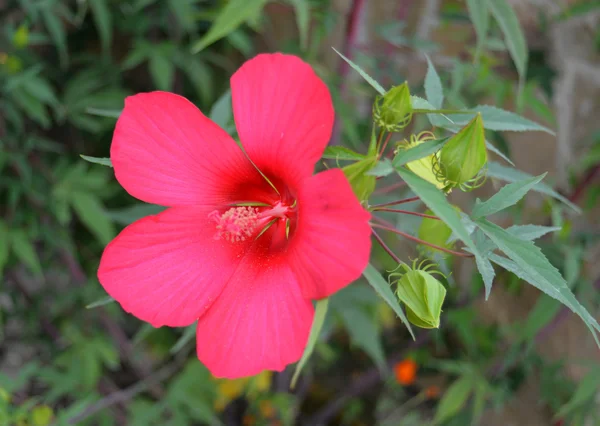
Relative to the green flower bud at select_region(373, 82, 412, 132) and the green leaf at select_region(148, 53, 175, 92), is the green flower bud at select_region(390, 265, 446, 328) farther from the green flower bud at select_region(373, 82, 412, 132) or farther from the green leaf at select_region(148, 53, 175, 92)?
the green leaf at select_region(148, 53, 175, 92)

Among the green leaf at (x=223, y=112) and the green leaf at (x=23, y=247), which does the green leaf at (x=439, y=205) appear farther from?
the green leaf at (x=23, y=247)

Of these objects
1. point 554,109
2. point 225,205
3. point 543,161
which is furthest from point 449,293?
point 225,205

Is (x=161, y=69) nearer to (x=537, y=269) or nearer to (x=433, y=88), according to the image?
(x=433, y=88)

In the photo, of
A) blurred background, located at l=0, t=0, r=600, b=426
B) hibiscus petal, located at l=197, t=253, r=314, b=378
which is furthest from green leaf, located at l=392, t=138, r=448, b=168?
blurred background, located at l=0, t=0, r=600, b=426

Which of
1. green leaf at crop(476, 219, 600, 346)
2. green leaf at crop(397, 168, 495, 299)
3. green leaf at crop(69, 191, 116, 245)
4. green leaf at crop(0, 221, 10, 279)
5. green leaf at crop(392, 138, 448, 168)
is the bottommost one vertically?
green leaf at crop(0, 221, 10, 279)

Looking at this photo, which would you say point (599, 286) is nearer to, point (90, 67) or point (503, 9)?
point (503, 9)

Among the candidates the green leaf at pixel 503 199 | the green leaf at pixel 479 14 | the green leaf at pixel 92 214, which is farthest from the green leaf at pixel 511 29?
the green leaf at pixel 92 214
